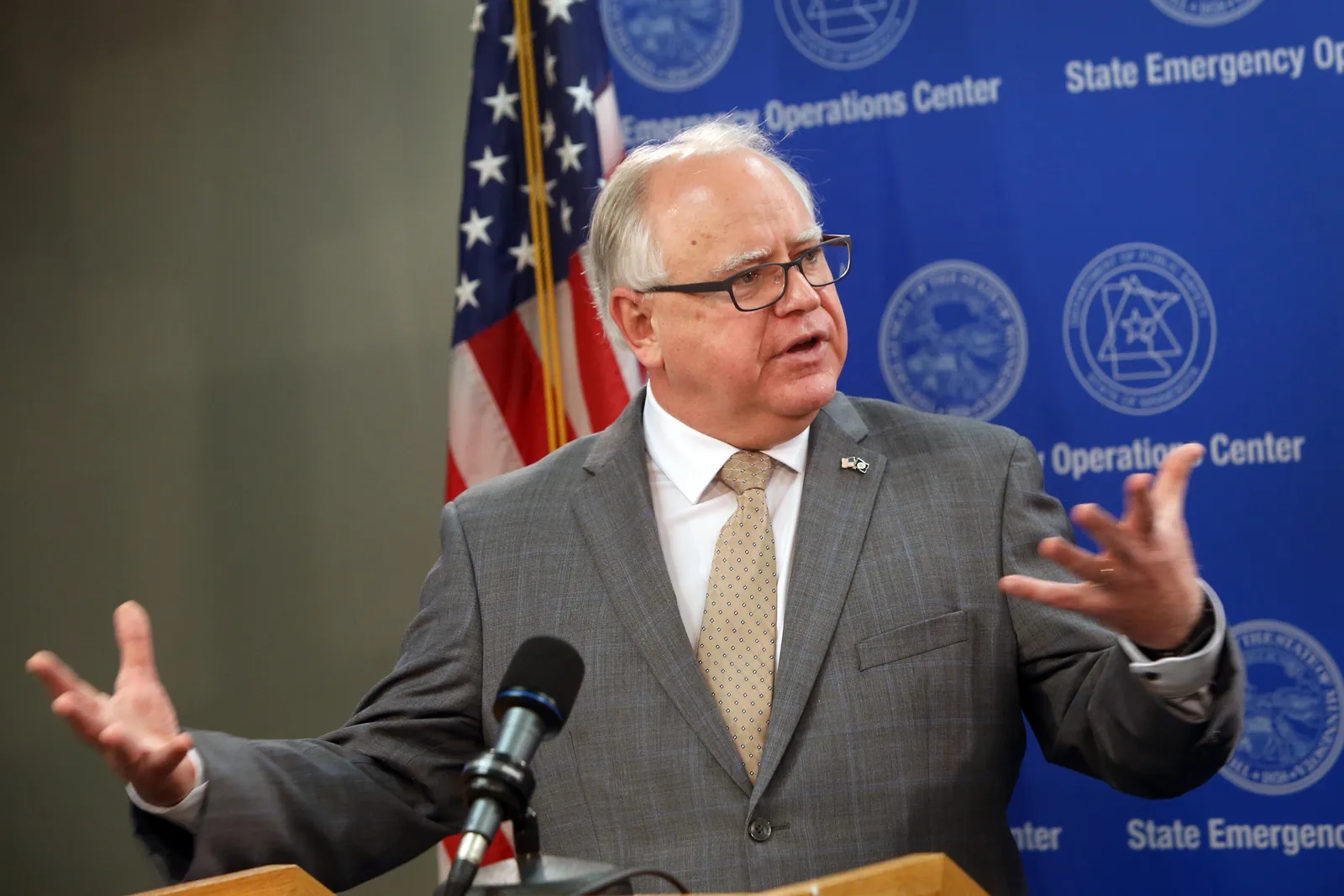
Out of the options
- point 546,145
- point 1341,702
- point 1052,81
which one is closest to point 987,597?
point 1341,702

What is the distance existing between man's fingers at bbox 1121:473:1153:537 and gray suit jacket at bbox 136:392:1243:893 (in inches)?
13.9

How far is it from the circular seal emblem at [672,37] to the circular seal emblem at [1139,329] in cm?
101

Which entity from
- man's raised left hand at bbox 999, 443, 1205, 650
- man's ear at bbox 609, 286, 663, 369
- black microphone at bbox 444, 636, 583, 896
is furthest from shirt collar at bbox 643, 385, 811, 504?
black microphone at bbox 444, 636, 583, 896

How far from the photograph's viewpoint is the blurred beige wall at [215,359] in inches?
143

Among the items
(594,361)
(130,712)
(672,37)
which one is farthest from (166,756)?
(672,37)

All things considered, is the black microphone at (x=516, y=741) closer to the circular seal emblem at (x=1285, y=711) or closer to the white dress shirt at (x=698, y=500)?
the white dress shirt at (x=698, y=500)

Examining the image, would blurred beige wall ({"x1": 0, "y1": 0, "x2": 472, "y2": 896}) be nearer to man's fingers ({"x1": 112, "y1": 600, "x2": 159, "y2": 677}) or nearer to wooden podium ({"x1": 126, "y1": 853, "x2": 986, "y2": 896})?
man's fingers ({"x1": 112, "y1": 600, "x2": 159, "y2": 677})

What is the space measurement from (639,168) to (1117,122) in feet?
3.76

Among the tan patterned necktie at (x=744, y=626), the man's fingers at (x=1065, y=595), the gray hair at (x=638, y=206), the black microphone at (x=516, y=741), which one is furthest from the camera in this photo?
the gray hair at (x=638, y=206)

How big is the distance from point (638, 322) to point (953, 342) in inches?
34.5

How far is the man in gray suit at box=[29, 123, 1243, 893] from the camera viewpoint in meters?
1.94

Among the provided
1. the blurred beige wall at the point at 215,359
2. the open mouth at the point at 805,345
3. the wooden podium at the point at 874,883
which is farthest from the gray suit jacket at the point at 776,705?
the blurred beige wall at the point at 215,359

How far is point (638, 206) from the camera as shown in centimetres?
235

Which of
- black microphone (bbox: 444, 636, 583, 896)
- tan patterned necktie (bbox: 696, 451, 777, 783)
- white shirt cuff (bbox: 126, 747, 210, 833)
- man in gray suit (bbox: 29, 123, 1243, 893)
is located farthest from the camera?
tan patterned necktie (bbox: 696, 451, 777, 783)
